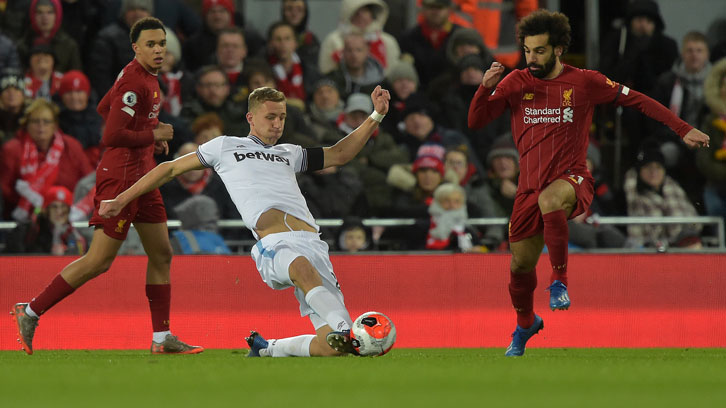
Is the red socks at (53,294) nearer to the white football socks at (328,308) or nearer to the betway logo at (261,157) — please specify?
the betway logo at (261,157)

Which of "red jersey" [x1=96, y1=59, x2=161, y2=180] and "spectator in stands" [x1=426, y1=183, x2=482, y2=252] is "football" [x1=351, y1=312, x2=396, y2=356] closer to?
"red jersey" [x1=96, y1=59, x2=161, y2=180]

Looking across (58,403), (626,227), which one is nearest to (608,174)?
(626,227)

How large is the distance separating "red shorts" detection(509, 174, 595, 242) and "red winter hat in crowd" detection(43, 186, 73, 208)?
531 centimetres

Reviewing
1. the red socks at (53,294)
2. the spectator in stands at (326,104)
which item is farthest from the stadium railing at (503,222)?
the red socks at (53,294)

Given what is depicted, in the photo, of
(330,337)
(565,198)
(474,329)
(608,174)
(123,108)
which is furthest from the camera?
(608,174)

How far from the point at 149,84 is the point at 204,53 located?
499 cm

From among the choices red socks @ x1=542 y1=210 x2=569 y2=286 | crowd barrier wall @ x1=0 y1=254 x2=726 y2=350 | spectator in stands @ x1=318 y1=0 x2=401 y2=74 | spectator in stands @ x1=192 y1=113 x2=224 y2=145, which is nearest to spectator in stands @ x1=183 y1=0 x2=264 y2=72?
spectator in stands @ x1=318 y1=0 x2=401 y2=74

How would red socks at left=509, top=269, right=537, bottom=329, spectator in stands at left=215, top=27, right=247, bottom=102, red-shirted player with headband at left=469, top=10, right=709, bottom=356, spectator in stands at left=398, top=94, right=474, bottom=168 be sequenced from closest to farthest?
red-shirted player with headband at left=469, top=10, right=709, bottom=356 → red socks at left=509, top=269, right=537, bottom=329 → spectator in stands at left=398, top=94, right=474, bottom=168 → spectator in stands at left=215, top=27, right=247, bottom=102

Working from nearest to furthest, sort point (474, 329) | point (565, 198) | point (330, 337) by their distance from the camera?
point (330, 337)
point (565, 198)
point (474, 329)

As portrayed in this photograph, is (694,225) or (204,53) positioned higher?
(204,53)

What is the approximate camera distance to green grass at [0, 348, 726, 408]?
4.78 m

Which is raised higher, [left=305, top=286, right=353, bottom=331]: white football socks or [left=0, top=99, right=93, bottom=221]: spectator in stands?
[left=0, top=99, right=93, bottom=221]: spectator in stands

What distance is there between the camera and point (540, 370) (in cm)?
635

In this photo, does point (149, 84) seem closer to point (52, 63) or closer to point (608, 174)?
point (52, 63)
